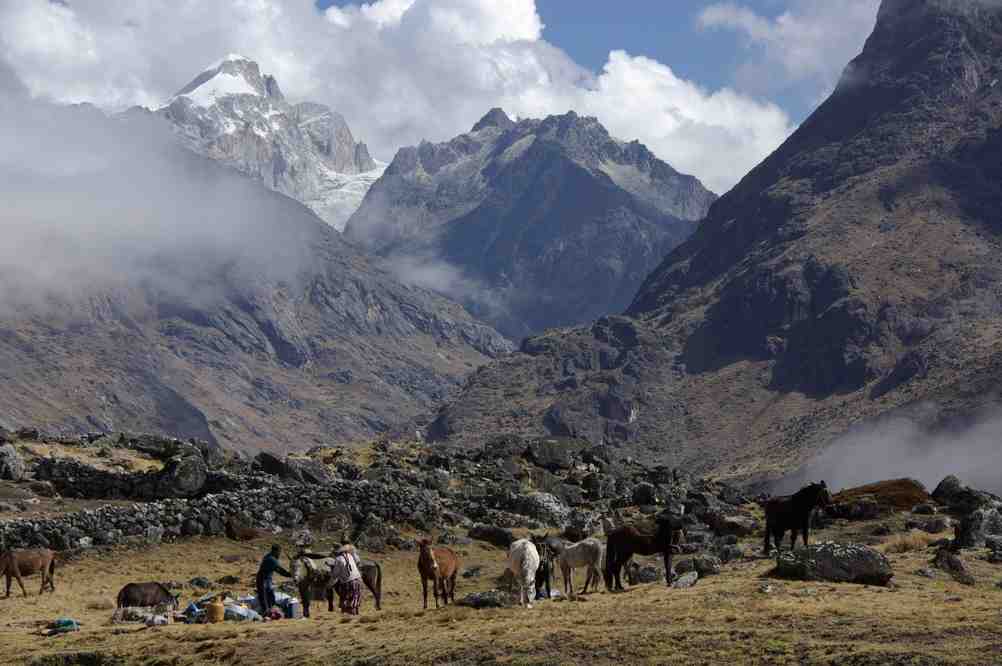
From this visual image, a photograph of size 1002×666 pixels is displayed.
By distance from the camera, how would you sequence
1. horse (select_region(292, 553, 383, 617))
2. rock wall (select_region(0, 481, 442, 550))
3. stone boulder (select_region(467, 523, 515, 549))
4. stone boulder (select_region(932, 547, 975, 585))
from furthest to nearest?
1. stone boulder (select_region(467, 523, 515, 549))
2. rock wall (select_region(0, 481, 442, 550))
3. stone boulder (select_region(932, 547, 975, 585))
4. horse (select_region(292, 553, 383, 617))

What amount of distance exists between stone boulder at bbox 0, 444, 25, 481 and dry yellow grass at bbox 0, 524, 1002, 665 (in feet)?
85.9

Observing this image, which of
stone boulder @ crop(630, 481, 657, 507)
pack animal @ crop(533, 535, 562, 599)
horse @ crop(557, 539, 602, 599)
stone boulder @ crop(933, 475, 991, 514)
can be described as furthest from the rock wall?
stone boulder @ crop(933, 475, 991, 514)

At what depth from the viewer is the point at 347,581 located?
40.2 m

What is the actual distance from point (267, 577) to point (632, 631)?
12038mm

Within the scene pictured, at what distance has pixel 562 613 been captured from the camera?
35.7 m

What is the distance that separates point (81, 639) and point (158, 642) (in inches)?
104

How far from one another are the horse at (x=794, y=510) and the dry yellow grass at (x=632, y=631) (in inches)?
127

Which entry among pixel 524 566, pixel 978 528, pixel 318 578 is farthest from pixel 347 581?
pixel 978 528

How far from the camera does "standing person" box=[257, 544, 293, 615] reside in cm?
3950

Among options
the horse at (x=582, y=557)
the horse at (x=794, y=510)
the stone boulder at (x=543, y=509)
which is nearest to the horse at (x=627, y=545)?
the horse at (x=582, y=557)

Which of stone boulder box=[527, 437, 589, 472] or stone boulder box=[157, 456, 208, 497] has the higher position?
stone boulder box=[527, 437, 589, 472]

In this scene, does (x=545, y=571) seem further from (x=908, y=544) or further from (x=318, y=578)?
(x=908, y=544)

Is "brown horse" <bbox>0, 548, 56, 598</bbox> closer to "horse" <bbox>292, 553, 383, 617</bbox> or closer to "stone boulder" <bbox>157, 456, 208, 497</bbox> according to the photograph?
"horse" <bbox>292, 553, 383, 617</bbox>

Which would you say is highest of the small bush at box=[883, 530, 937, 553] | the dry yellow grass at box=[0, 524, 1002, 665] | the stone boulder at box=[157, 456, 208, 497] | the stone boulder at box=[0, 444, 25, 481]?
the stone boulder at box=[0, 444, 25, 481]
